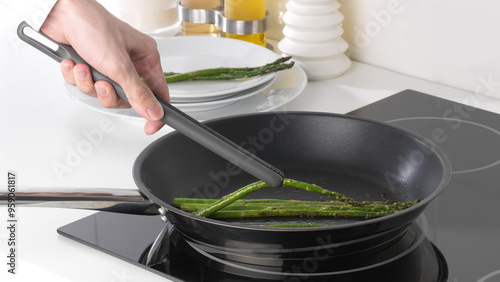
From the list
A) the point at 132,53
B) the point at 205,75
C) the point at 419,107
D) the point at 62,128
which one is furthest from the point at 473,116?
the point at 62,128

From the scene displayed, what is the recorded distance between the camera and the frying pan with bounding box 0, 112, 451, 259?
27.0 inches

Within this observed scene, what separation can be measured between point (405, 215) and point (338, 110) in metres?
0.51

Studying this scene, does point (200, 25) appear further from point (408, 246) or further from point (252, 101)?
point (408, 246)

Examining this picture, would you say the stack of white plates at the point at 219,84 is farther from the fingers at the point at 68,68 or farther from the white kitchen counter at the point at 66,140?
the fingers at the point at 68,68

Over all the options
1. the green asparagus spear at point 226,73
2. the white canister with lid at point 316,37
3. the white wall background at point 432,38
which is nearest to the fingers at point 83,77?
the green asparagus spear at point 226,73

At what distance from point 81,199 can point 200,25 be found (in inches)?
33.2

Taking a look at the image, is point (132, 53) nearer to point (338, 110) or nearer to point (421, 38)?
point (338, 110)

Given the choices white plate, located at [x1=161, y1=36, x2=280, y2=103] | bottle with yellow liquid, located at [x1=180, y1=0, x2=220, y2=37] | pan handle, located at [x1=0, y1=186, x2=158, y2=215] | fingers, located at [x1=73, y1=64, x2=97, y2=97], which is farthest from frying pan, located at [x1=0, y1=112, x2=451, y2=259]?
bottle with yellow liquid, located at [x1=180, y1=0, x2=220, y2=37]

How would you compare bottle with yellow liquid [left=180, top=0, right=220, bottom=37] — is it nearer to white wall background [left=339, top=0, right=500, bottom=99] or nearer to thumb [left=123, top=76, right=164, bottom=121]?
white wall background [left=339, top=0, right=500, bottom=99]

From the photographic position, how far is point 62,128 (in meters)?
1.12

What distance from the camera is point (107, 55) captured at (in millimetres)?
864

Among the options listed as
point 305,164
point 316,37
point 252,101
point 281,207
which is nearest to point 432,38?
point 316,37

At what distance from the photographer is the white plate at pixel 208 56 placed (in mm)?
1199

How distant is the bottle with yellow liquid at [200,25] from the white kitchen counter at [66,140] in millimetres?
292
